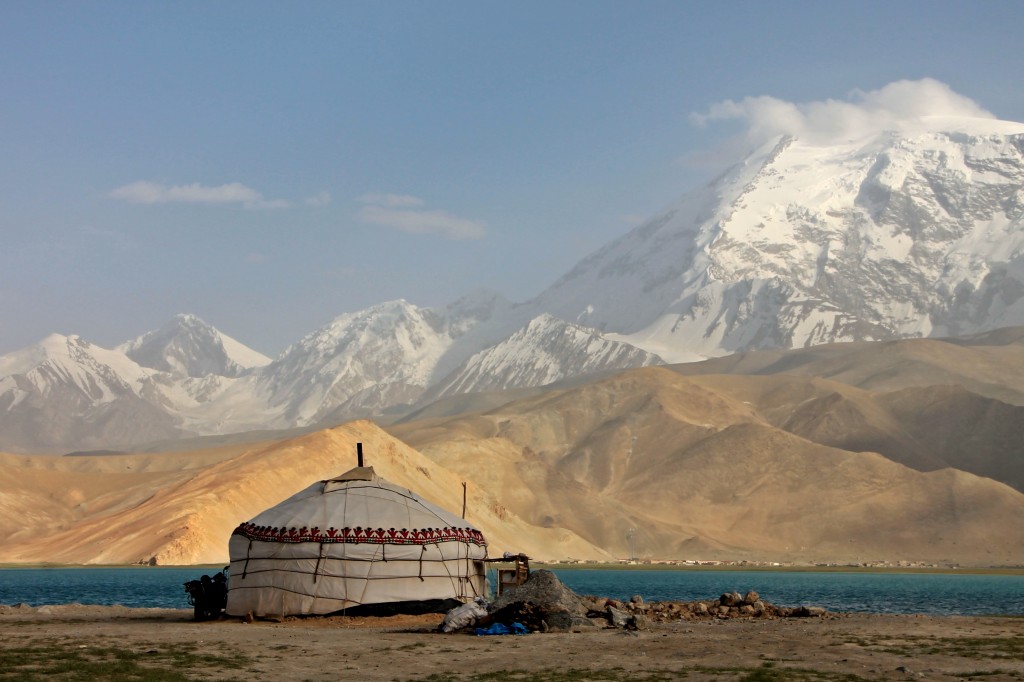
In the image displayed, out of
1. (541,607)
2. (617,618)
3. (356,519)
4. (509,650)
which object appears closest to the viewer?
(509,650)

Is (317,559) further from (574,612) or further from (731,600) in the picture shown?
(731,600)

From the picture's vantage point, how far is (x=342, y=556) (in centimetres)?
4056

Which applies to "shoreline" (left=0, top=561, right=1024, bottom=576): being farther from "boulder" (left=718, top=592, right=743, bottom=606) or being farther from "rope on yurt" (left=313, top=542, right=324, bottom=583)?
"rope on yurt" (left=313, top=542, right=324, bottom=583)

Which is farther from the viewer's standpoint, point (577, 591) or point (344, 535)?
point (577, 591)

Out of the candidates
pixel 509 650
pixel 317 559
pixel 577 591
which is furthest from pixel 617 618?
pixel 577 591

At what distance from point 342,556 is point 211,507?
265 ft

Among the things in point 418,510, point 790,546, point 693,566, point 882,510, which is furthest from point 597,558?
point 418,510

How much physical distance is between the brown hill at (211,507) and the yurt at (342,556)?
229 feet

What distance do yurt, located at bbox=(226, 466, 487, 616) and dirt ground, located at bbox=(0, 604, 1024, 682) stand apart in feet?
3.02

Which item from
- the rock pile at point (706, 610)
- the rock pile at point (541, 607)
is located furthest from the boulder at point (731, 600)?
the rock pile at point (541, 607)

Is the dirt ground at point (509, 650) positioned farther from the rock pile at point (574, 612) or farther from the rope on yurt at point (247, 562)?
the rope on yurt at point (247, 562)

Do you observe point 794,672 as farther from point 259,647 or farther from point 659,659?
point 259,647

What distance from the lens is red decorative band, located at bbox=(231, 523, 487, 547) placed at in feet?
133

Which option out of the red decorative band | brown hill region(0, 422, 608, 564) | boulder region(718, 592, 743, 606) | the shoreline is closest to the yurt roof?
the red decorative band
